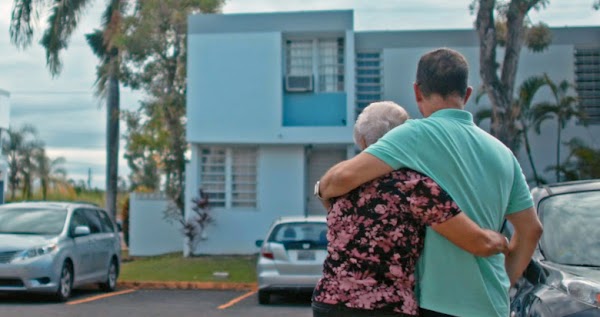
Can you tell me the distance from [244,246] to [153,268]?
3.06 meters

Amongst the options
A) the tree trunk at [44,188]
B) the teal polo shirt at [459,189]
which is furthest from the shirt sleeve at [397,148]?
the tree trunk at [44,188]

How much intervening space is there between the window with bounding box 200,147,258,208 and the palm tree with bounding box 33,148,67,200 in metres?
27.2

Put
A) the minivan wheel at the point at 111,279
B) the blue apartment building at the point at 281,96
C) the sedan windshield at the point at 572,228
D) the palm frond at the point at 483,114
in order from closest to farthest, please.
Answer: the sedan windshield at the point at 572,228 < the minivan wheel at the point at 111,279 < the palm frond at the point at 483,114 < the blue apartment building at the point at 281,96

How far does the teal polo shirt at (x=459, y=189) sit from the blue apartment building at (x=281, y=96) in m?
17.8

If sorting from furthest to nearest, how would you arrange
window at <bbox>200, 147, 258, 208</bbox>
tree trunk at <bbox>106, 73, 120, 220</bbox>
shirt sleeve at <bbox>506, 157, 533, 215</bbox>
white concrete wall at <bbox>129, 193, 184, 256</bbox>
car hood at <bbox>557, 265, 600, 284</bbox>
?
white concrete wall at <bbox>129, 193, 184, 256</bbox> < tree trunk at <bbox>106, 73, 120, 220</bbox> < window at <bbox>200, 147, 258, 208</bbox> < car hood at <bbox>557, 265, 600, 284</bbox> < shirt sleeve at <bbox>506, 157, 533, 215</bbox>

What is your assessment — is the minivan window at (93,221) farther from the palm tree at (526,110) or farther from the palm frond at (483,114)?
the palm frond at (483,114)

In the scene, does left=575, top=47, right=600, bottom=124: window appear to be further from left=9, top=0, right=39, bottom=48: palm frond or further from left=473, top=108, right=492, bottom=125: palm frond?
left=9, top=0, right=39, bottom=48: palm frond

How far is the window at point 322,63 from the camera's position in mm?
21594

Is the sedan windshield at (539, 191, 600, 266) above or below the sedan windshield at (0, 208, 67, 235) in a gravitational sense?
above

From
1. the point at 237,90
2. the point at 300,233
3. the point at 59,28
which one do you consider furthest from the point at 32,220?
the point at 237,90

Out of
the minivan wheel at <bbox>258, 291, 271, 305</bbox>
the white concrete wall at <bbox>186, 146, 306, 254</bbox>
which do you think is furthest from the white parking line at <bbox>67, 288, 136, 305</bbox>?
the white concrete wall at <bbox>186, 146, 306, 254</bbox>

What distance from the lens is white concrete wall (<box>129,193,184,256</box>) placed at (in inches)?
986

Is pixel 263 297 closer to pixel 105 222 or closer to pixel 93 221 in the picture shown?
pixel 93 221

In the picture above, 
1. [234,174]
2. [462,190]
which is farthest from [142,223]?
[462,190]
